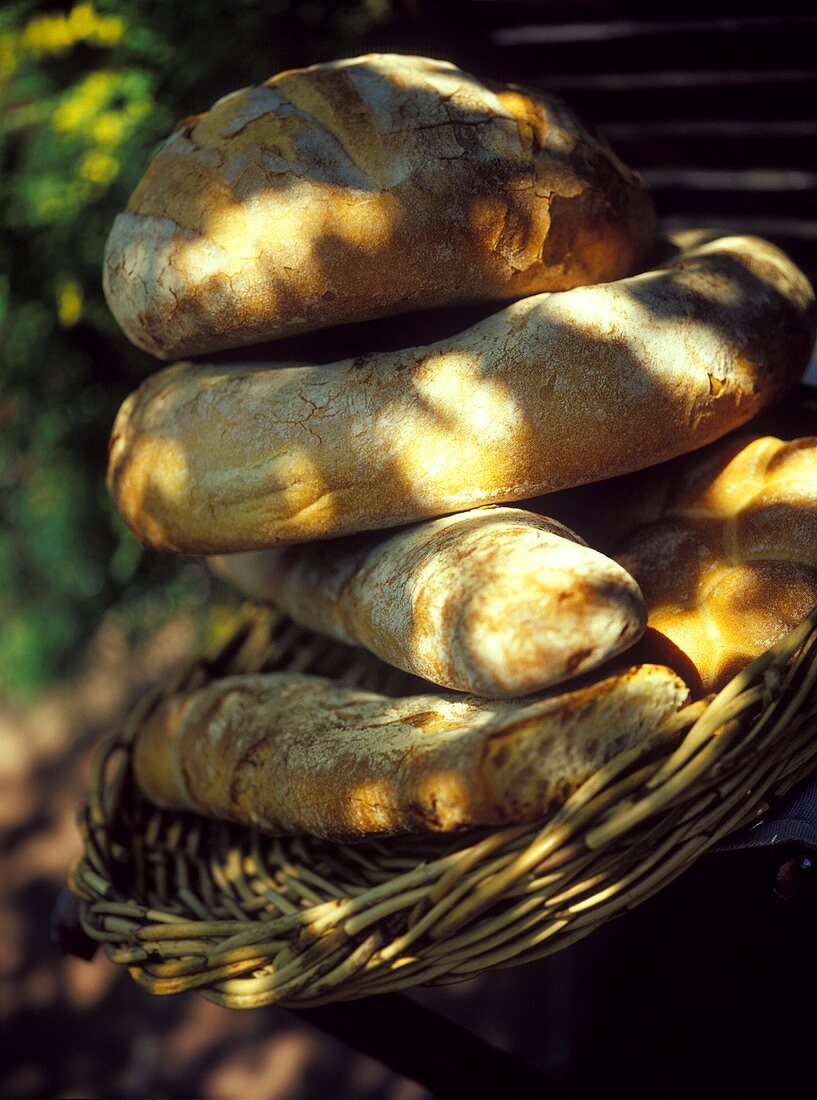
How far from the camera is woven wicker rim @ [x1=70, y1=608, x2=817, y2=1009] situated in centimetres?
89

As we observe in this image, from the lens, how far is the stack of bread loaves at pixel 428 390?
3.53 ft

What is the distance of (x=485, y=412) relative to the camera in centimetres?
111

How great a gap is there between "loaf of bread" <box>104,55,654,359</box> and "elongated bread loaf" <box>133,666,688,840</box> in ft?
1.64

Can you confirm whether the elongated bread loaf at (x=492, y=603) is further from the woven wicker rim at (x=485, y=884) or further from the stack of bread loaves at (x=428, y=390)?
the woven wicker rim at (x=485, y=884)

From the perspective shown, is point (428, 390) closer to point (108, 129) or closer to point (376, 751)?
point (376, 751)

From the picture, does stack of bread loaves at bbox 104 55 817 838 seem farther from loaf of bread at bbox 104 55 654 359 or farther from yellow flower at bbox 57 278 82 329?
yellow flower at bbox 57 278 82 329

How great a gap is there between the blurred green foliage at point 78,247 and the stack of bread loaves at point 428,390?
0.58m

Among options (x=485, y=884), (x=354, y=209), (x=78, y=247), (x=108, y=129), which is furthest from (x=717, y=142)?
(x=485, y=884)

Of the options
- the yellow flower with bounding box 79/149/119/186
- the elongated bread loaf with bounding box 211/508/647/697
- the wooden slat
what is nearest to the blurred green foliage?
the yellow flower with bounding box 79/149/119/186

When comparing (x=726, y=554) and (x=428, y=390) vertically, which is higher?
(x=428, y=390)

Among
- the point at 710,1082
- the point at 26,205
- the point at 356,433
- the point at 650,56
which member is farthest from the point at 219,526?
the point at 650,56

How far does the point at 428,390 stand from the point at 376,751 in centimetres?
44

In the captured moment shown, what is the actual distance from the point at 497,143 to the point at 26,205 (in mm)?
1140

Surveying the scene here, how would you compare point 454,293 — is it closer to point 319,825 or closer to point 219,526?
point 219,526
